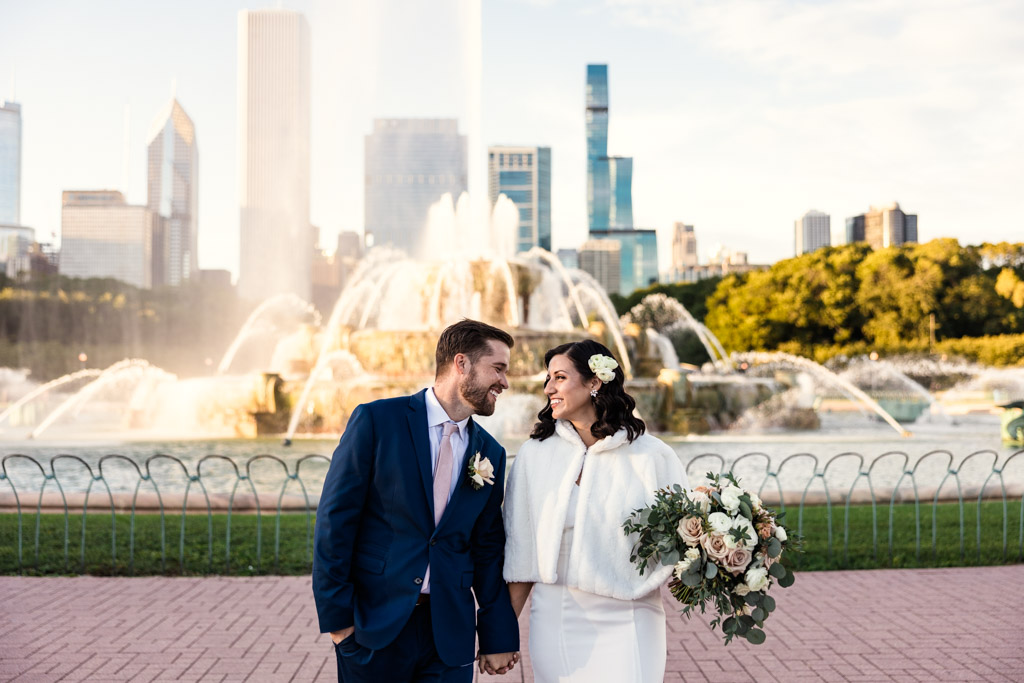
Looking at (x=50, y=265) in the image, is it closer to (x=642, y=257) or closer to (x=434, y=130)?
(x=434, y=130)

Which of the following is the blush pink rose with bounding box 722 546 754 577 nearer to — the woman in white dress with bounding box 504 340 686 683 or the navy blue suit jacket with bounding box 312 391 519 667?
the woman in white dress with bounding box 504 340 686 683

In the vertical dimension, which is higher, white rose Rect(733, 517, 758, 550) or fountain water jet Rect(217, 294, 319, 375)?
fountain water jet Rect(217, 294, 319, 375)

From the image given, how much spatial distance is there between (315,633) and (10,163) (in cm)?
13343

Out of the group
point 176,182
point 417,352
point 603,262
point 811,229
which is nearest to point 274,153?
point 176,182

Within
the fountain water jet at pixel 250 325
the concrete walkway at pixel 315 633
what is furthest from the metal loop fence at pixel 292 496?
the fountain water jet at pixel 250 325

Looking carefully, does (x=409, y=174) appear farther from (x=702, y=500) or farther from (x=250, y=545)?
(x=702, y=500)

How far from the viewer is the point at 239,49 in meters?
119

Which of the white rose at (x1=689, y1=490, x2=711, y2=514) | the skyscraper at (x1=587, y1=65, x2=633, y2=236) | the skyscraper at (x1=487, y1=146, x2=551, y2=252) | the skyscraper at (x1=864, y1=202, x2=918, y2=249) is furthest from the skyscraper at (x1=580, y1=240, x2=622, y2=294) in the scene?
the white rose at (x1=689, y1=490, x2=711, y2=514)

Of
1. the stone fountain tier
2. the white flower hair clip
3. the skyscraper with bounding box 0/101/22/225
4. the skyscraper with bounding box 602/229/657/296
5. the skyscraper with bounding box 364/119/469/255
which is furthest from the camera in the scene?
the skyscraper with bounding box 602/229/657/296

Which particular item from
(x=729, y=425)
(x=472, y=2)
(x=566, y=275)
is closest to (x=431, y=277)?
(x=566, y=275)

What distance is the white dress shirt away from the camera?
10.8 feet

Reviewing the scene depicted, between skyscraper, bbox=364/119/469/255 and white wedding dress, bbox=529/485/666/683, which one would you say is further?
skyscraper, bbox=364/119/469/255

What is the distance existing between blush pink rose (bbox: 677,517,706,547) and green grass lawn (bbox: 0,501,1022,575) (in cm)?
524

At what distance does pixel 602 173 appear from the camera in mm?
194000
